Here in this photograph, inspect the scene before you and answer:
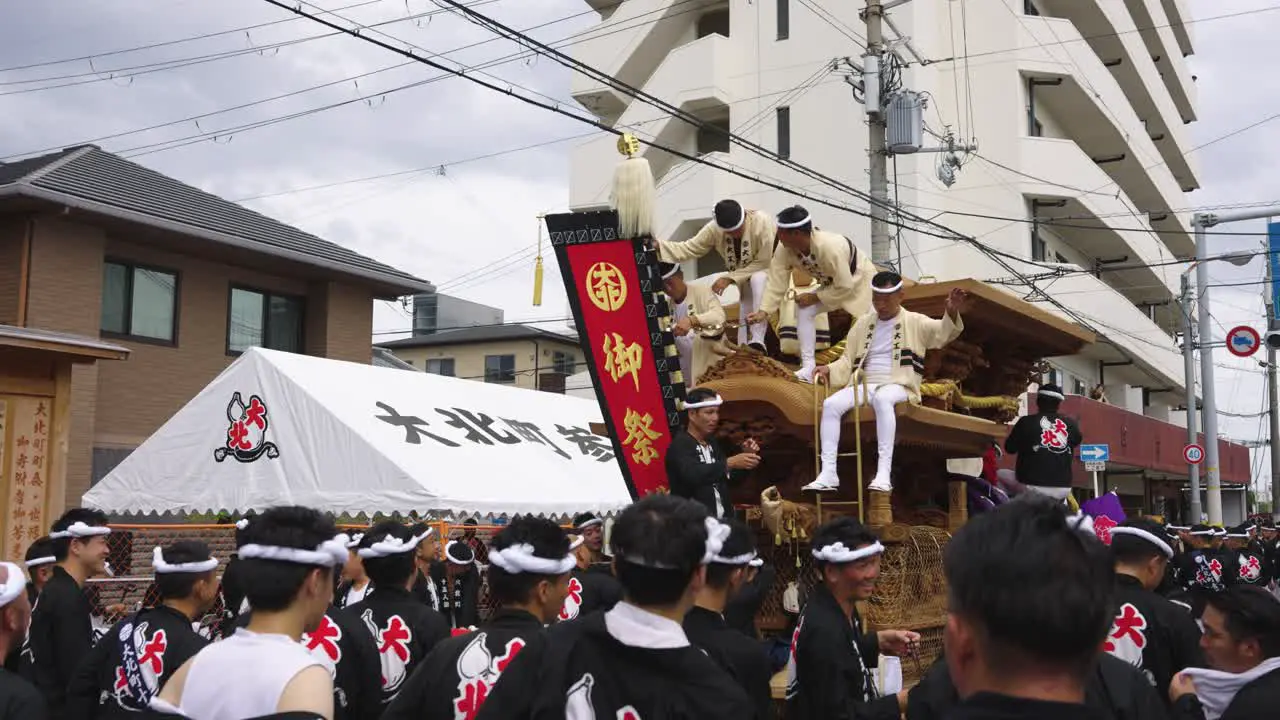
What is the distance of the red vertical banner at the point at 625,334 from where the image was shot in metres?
7.02

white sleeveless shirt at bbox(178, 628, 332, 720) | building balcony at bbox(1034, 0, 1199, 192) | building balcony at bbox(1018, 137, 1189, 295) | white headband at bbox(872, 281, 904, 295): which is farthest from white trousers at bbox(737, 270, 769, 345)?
building balcony at bbox(1034, 0, 1199, 192)

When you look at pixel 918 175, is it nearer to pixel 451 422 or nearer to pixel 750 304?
pixel 451 422

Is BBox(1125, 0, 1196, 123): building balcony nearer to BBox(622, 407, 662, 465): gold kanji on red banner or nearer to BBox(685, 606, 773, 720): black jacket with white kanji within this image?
BBox(622, 407, 662, 465): gold kanji on red banner

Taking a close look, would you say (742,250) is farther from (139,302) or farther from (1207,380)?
(1207,380)

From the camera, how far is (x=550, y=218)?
284 inches

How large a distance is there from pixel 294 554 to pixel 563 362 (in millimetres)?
31705

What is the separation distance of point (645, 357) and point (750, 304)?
1.30m

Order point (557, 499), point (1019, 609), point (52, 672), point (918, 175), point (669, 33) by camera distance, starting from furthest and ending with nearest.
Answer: point (669, 33) → point (918, 175) → point (557, 499) → point (52, 672) → point (1019, 609)

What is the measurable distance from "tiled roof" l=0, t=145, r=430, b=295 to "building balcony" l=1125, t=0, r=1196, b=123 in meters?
21.2

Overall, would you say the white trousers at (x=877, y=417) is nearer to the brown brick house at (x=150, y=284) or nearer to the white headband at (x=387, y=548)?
the white headband at (x=387, y=548)

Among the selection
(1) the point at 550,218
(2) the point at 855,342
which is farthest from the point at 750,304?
(1) the point at 550,218

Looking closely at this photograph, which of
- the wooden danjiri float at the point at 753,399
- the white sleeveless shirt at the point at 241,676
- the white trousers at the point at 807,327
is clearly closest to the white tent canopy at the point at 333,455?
the wooden danjiri float at the point at 753,399

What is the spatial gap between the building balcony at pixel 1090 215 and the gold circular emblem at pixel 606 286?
1630 cm

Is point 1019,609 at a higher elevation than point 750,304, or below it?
Answer: below
